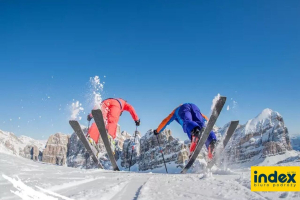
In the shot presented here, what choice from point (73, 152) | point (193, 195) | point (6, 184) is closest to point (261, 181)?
point (193, 195)

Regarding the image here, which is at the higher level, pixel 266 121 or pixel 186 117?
pixel 266 121

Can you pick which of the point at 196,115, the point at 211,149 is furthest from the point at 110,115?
the point at 211,149

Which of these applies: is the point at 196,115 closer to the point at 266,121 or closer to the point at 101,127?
the point at 101,127

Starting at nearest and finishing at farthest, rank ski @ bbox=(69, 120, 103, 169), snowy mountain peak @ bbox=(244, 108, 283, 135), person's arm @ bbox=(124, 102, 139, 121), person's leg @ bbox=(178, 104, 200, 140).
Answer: ski @ bbox=(69, 120, 103, 169), person's leg @ bbox=(178, 104, 200, 140), person's arm @ bbox=(124, 102, 139, 121), snowy mountain peak @ bbox=(244, 108, 283, 135)

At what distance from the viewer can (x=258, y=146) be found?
509 ft

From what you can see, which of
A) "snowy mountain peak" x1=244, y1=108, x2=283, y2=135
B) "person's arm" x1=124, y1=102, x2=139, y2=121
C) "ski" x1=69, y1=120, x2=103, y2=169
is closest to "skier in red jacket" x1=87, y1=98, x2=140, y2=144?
"person's arm" x1=124, y1=102, x2=139, y2=121

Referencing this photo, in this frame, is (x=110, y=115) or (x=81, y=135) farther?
(x=110, y=115)

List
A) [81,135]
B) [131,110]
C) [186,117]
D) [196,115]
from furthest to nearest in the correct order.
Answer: [131,110], [196,115], [186,117], [81,135]

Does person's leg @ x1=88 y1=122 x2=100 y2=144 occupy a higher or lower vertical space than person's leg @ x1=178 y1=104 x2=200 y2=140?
lower

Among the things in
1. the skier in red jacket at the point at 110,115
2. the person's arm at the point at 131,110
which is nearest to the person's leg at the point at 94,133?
the skier in red jacket at the point at 110,115

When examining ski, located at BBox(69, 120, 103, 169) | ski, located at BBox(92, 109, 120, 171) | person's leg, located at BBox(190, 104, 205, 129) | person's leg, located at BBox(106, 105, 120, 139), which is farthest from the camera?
person's leg, located at BBox(190, 104, 205, 129)

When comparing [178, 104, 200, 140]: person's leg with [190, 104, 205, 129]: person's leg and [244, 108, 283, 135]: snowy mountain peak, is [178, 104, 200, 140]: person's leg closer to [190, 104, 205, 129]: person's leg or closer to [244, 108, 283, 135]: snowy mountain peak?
[190, 104, 205, 129]: person's leg

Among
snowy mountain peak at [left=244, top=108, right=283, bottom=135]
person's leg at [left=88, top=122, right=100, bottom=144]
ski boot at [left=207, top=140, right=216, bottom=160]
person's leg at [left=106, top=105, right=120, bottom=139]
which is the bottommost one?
ski boot at [left=207, top=140, right=216, bottom=160]

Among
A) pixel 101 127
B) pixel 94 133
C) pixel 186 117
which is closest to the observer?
pixel 101 127
